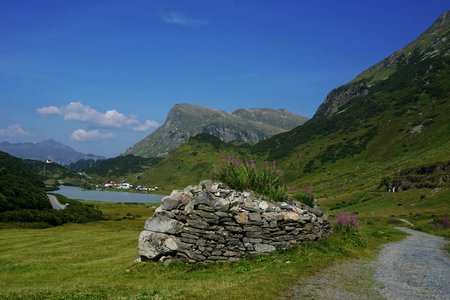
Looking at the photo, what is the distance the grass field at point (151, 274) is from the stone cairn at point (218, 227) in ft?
2.52

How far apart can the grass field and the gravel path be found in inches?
33.2

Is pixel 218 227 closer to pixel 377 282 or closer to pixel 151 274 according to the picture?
pixel 151 274

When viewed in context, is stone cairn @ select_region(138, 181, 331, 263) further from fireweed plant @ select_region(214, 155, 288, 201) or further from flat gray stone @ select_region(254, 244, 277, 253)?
fireweed plant @ select_region(214, 155, 288, 201)

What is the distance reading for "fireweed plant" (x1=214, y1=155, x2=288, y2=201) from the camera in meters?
26.2

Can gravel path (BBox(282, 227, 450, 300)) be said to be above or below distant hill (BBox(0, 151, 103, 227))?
above

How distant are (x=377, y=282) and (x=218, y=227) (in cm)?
941

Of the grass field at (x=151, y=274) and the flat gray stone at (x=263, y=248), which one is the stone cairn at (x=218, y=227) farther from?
the grass field at (x=151, y=274)

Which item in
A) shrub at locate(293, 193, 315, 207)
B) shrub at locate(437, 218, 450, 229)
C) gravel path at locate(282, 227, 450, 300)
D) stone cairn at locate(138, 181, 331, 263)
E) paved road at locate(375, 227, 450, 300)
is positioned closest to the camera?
gravel path at locate(282, 227, 450, 300)

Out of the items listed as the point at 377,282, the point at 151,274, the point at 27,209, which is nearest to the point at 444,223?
the point at 377,282

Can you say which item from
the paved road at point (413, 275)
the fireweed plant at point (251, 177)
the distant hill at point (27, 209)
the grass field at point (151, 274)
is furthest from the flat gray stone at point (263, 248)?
the distant hill at point (27, 209)

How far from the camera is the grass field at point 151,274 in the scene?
52.8 feet

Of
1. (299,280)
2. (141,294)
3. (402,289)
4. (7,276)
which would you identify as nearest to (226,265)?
(299,280)

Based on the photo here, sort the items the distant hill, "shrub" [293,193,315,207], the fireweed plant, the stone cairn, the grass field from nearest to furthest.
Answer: the grass field → the stone cairn → the fireweed plant → "shrub" [293,193,315,207] → the distant hill

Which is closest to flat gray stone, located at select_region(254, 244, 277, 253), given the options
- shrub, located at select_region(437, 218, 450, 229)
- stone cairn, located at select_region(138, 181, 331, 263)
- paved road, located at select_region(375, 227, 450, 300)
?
stone cairn, located at select_region(138, 181, 331, 263)
